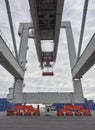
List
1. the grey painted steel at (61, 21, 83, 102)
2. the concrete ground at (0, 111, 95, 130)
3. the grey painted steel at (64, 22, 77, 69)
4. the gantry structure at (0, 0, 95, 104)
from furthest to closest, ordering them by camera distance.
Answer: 1. the grey painted steel at (64, 22, 77, 69)
2. the grey painted steel at (61, 21, 83, 102)
3. the gantry structure at (0, 0, 95, 104)
4. the concrete ground at (0, 111, 95, 130)

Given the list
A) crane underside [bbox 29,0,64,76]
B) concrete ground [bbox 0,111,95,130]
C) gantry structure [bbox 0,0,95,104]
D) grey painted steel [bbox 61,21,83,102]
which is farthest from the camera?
grey painted steel [bbox 61,21,83,102]

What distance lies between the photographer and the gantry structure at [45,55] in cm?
1708

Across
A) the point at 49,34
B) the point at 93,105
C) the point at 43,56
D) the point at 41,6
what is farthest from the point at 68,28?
the point at 93,105

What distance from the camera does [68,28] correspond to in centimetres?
3306

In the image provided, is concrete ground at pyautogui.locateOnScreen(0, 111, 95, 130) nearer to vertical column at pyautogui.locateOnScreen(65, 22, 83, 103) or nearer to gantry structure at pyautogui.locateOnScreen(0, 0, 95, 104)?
gantry structure at pyautogui.locateOnScreen(0, 0, 95, 104)

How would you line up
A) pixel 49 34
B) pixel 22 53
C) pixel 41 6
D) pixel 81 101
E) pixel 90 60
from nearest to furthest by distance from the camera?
pixel 41 6, pixel 90 60, pixel 49 34, pixel 81 101, pixel 22 53

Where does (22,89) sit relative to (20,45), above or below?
below

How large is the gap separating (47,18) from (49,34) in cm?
533

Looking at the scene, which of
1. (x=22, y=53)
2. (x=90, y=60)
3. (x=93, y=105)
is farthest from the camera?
(x=93, y=105)

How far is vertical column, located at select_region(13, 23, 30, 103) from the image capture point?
29641 millimetres

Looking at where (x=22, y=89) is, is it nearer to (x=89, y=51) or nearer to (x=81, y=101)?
(x=81, y=101)

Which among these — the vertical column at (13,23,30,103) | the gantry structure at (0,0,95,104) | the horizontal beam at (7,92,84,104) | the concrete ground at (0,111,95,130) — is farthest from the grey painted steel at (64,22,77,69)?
the concrete ground at (0,111,95,130)

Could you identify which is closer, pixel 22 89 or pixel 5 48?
pixel 5 48

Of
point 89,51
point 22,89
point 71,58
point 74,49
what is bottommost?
point 22,89
